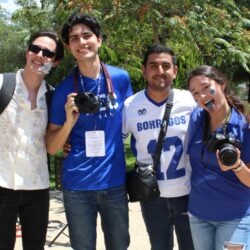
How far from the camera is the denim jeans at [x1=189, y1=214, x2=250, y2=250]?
2738 mm

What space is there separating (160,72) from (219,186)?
3.23ft

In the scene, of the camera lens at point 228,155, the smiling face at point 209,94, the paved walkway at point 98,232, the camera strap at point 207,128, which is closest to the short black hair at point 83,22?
the smiling face at point 209,94

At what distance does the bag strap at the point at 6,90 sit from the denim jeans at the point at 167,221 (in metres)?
1.28

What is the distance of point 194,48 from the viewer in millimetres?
5863

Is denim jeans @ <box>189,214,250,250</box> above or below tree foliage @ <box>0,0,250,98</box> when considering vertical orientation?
below

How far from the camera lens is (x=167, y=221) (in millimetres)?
3373

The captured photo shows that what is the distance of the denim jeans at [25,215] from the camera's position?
325 cm

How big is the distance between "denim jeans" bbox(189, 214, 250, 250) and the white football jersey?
1.26 ft

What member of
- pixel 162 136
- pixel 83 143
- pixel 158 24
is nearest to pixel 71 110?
pixel 83 143

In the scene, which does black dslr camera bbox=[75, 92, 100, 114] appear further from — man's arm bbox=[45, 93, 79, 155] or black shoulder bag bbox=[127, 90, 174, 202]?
black shoulder bag bbox=[127, 90, 174, 202]

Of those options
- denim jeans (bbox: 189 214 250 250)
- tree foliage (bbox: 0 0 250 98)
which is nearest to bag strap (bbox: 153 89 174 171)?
denim jeans (bbox: 189 214 250 250)

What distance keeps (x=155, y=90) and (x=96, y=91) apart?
0.44 meters

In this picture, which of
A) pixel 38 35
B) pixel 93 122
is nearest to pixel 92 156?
pixel 93 122

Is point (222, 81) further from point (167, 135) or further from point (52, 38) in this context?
point (52, 38)
